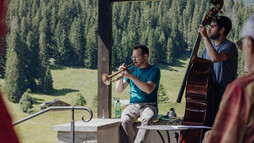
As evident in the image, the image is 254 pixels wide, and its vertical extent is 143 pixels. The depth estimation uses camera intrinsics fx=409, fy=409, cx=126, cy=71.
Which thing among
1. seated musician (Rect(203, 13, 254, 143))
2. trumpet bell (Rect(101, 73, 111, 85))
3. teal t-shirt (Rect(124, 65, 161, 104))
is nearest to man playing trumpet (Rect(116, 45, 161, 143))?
teal t-shirt (Rect(124, 65, 161, 104))

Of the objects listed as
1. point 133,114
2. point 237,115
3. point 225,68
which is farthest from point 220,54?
point 237,115

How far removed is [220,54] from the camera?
2902mm

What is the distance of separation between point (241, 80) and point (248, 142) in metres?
0.11

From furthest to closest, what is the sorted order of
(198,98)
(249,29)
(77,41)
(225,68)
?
(77,41)
(225,68)
(198,98)
(249,29)

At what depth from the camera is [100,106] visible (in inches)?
161

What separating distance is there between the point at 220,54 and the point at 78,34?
45.3 feet

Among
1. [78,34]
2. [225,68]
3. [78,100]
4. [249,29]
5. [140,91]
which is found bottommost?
[78,100]

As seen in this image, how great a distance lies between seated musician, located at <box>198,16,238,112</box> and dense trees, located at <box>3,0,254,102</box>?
961 centimetres

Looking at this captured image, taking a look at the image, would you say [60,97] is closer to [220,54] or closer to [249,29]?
[220,54]

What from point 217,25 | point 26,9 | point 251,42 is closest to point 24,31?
point 26,9

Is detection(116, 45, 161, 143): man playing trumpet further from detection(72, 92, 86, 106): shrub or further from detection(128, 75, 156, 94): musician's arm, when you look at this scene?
detection(72, 92, 86, 106): shrub

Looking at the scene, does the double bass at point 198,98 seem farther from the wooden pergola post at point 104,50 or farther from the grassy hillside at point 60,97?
the grassy hillside at point 60,97

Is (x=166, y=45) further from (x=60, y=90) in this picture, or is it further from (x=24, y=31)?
(x=24, y=31)

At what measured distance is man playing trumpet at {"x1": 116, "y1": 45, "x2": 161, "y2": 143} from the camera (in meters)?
3.67
